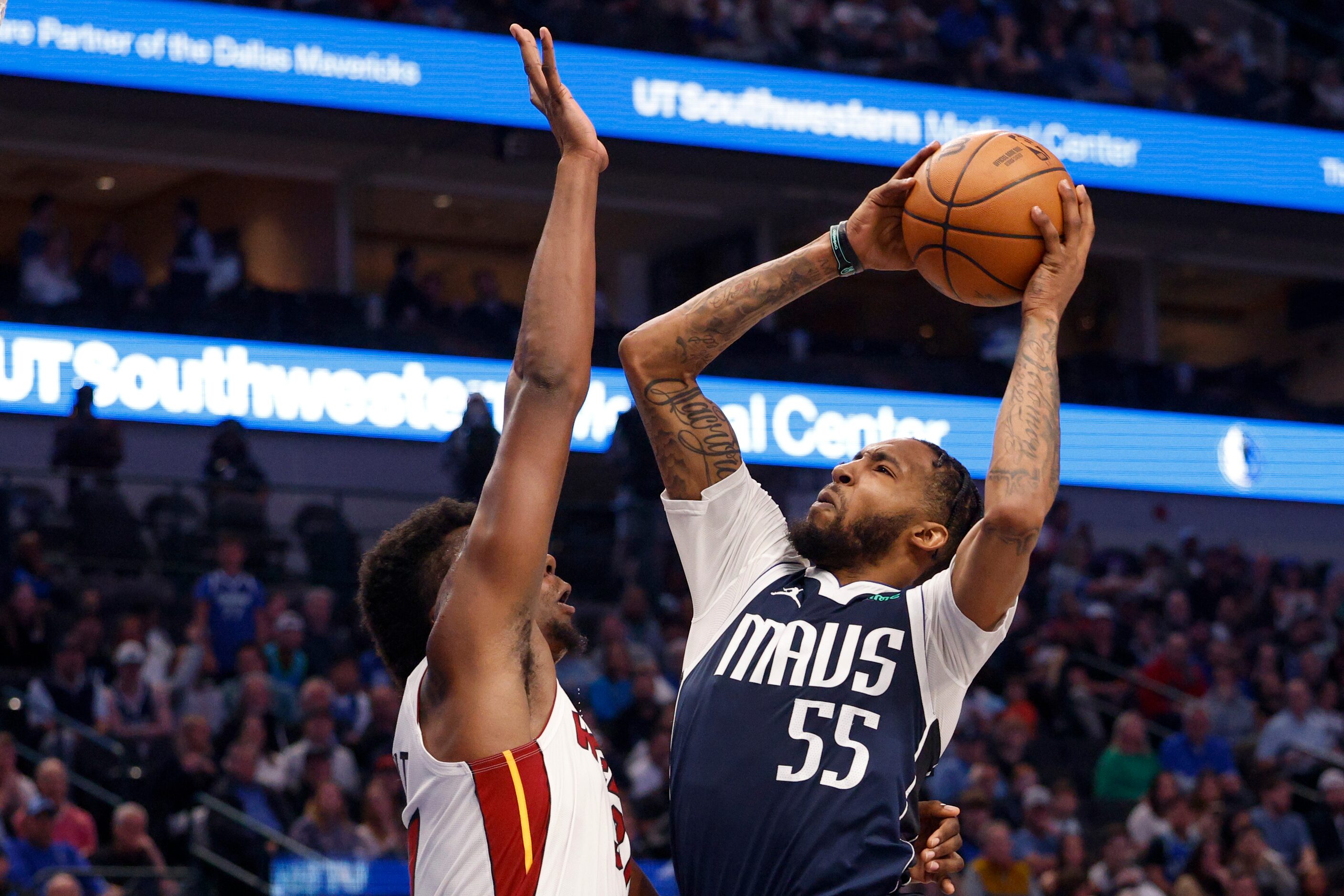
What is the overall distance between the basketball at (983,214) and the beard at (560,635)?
1.08 m

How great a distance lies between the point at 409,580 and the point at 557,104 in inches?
35.7

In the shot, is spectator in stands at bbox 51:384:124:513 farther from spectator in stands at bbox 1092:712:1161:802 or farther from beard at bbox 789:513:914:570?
beard at bbox 789:513:914:570

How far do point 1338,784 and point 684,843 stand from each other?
9.89m

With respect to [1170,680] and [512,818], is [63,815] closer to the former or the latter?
[512,818]

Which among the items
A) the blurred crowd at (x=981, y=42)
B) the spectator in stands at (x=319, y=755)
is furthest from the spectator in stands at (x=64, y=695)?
the blurred crowd at (x=981, y=42)

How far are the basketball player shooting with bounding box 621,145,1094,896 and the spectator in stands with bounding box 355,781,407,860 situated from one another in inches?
214

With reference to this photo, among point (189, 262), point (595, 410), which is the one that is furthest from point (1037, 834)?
point (189, 262)

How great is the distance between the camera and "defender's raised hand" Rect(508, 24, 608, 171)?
2.75 meters

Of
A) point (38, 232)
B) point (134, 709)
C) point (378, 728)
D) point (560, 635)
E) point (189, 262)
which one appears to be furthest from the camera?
point (189, 262)

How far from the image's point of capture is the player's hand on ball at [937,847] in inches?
122

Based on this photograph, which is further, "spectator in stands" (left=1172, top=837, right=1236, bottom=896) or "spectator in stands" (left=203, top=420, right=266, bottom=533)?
"spectator in stands" (left=203, top=420, right=266, bottom=533)

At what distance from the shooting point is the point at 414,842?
2.87 meters

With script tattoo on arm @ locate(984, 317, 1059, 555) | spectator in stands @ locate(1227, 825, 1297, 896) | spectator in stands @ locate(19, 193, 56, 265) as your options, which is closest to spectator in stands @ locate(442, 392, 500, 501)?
spectator in stands @ locate(19, 193, 56, 265)

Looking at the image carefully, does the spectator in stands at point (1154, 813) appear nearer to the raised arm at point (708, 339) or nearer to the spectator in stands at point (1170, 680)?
the spectator in stands at point (1170, 680)
